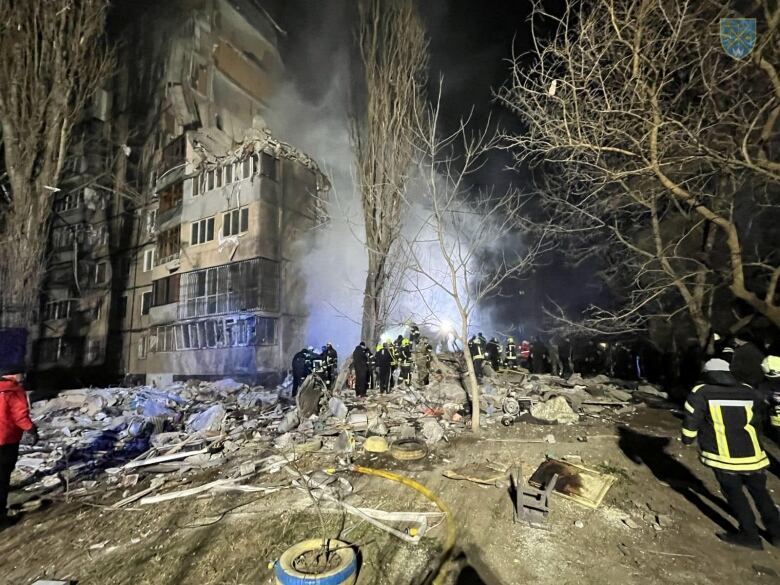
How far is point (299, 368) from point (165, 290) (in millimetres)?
5608

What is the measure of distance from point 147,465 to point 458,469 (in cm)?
484

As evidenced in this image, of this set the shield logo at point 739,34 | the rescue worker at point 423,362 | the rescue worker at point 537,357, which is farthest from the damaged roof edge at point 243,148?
the rescue worker at point 537,357

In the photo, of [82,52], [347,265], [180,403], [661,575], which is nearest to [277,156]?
[347,265]

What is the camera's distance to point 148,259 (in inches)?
476

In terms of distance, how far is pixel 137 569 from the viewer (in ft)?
10.3

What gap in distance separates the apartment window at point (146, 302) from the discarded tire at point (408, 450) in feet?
33.2

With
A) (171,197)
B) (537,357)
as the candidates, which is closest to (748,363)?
(537,357)

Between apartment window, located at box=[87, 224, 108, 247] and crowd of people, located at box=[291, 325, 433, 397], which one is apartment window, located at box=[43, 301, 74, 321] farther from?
crowd of people, located at box=[291, 325, 433, 397]

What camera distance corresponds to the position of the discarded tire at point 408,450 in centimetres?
550

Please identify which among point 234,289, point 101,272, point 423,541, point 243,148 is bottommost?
point 423,541

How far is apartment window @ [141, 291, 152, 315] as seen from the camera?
1163 centimetres

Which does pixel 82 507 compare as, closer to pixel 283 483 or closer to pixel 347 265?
pixel 283 483

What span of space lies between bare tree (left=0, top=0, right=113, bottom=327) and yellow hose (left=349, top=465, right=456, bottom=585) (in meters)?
11.8

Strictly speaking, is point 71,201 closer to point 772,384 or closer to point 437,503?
point 437,503
